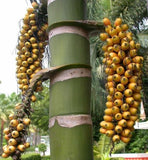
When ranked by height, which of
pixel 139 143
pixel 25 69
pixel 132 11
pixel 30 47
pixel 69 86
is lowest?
pixel 139 143

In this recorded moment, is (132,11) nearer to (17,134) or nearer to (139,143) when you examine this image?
(139,143)

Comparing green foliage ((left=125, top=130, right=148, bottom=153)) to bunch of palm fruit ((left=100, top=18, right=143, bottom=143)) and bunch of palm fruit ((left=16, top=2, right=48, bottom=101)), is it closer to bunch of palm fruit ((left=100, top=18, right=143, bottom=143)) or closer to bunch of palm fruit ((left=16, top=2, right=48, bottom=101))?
bunch of palm fruit ((left=16, top=2, right=48, bottom=101))

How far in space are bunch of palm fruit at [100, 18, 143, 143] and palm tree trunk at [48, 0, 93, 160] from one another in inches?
6.0

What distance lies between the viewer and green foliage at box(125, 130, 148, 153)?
13.9m

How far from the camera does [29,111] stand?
1.39 metres

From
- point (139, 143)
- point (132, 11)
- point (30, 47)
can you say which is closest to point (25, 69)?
point (30, 47)

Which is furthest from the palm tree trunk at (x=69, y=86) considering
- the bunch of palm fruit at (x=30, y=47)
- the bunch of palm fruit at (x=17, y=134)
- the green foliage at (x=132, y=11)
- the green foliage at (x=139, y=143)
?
the green foliage at (x=139, y=143)

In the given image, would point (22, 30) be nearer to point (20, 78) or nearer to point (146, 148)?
point (20, 78)

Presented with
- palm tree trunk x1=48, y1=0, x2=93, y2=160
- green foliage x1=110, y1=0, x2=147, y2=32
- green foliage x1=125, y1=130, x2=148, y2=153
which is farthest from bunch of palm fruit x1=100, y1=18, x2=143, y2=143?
green foliage x1=125, y1=130, x2=148, y2=153

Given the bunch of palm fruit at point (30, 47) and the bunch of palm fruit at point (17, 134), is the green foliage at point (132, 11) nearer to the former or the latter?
the bunch of palm fruit at point (30, 47)

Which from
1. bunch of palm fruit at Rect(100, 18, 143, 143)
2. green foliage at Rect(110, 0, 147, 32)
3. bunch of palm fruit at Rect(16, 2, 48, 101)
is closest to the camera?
bunch of palm fruit at Rect(100, 18, 143, 143)

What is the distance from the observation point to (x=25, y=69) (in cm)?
166

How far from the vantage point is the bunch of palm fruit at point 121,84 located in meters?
1.35

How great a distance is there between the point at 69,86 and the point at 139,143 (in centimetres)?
1354
